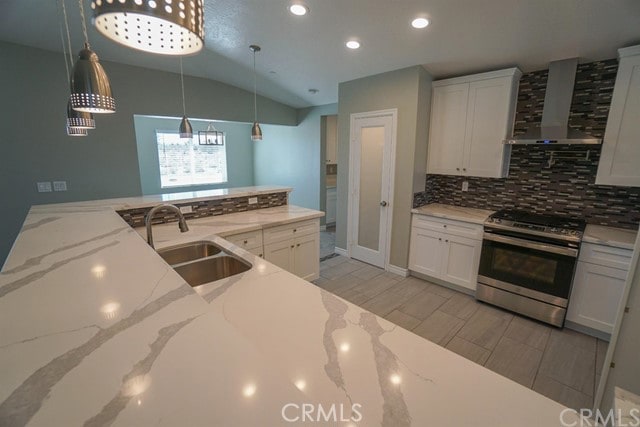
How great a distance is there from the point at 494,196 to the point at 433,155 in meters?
0.88

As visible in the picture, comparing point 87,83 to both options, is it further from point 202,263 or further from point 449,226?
point 449,226

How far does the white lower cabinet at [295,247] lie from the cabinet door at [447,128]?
1719 mm

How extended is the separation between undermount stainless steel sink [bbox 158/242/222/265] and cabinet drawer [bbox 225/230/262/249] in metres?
0.31

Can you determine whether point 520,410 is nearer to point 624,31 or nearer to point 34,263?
point 34,263

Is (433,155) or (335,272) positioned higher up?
(433,155)

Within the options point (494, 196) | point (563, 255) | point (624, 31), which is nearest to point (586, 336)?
point (563, 255)

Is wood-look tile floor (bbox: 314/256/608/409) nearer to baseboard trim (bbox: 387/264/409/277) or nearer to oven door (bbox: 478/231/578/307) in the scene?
baseboard trim (bbox: 387/264/409/277)

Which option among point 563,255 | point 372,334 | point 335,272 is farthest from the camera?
point 335,272

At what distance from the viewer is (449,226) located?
3.23 metres

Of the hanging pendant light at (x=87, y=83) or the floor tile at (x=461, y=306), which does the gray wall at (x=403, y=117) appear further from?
the hanging pendant light at (x=87, y=83)

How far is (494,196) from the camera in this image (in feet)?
11.3

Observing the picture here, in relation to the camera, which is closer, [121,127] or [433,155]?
[433,155]

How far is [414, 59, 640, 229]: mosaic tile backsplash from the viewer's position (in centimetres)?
269

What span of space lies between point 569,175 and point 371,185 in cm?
209
